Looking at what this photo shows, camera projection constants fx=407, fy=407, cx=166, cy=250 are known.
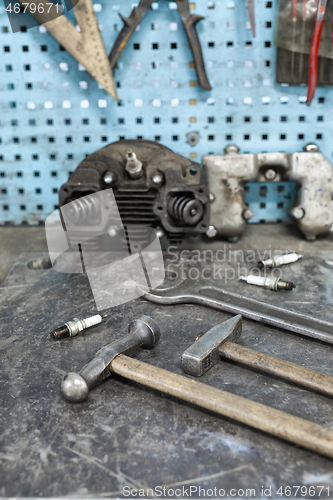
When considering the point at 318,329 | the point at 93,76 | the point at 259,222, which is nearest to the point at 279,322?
the point at 318,329

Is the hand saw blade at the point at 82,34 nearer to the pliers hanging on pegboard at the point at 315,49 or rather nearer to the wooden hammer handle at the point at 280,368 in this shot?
the pliers hanging on pegboard at the point at 315,49

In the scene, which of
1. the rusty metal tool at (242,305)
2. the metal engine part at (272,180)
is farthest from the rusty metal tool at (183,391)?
the metal engine part at (272,180)

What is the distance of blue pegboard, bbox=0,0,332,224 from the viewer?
1.92 meters

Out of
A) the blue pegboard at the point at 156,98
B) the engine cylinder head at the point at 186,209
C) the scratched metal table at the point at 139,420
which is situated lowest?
the scratched metal table at the point at 139,420

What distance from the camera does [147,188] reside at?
1759mm

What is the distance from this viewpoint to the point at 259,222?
2.24 m

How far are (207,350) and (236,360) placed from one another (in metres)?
0.08

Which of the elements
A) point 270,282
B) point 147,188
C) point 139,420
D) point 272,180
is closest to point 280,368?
point 139,420

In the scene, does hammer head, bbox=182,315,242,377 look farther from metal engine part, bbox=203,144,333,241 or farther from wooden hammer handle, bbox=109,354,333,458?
metal engine part, bbox=203,144,333,241

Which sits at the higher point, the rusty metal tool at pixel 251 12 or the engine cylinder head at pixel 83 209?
the rusty metal tool at pixel 251 12

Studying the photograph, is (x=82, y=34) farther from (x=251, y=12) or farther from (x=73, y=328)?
(x=73, y=328)

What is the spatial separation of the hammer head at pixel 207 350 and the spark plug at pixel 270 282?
37 cm

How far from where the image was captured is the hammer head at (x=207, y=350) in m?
1.03

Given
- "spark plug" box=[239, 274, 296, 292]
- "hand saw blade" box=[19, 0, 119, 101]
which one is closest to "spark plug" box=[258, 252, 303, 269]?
"spark plug" box=[239, 274, 296, 292]
